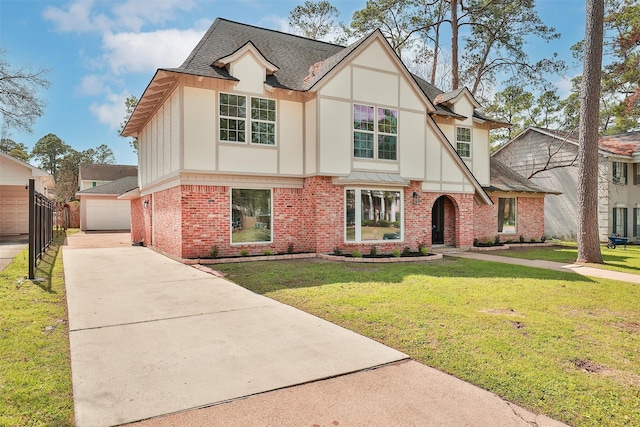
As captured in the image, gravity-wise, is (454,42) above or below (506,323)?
above

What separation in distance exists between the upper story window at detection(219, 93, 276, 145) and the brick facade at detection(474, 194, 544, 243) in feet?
35.5

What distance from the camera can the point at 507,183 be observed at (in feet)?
66.7

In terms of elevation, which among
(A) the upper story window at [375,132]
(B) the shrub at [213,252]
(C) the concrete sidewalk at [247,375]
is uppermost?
(A) the upper story window at [375,132]

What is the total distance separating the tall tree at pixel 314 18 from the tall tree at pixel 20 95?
1659 cm

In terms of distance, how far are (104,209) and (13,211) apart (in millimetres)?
6302

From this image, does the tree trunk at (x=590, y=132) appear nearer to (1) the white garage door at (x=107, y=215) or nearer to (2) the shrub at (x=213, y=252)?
(2) the shrub at (x=213, y=252)

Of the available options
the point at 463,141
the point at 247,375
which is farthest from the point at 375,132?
the point at 247,375

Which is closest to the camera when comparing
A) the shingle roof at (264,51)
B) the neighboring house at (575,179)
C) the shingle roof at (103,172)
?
the shingle roof at (264,51)

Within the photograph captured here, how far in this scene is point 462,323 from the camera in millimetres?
5812

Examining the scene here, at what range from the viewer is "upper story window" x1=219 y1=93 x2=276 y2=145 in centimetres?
1281

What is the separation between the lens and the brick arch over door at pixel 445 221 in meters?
17.6

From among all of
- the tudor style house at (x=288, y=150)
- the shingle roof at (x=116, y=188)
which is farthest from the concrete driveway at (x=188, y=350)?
the shingle roof at (x=116, y=188)

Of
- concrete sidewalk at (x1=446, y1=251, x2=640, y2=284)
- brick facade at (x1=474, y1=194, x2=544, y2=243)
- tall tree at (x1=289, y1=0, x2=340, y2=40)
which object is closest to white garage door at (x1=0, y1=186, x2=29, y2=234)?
tall tree at (x1=289, y1=0, x2=340, y2=40)

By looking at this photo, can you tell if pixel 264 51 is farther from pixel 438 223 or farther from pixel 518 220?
pixel 518 220
